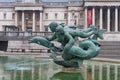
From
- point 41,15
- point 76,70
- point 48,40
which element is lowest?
point 76,70

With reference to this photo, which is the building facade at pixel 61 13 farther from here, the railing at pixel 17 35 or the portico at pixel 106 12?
the railing at pixel 17 35

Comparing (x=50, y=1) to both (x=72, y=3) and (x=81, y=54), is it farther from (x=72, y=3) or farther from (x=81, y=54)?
(x=81, y=54)

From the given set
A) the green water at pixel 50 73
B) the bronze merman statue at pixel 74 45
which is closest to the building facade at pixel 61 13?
the green water at pixel 50 73

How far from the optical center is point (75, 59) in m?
18.9

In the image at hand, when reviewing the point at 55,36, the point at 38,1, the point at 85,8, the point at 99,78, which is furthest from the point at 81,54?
the point at 38,1

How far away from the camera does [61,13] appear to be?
10512 cm

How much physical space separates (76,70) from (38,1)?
8968 cm

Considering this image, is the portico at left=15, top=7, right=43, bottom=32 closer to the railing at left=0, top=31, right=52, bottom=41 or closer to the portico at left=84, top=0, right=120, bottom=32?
the portico at left=84, top=0, right=120, bottom=32

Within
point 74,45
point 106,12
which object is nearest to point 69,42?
point 74,45

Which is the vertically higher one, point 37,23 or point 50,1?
point 50,1

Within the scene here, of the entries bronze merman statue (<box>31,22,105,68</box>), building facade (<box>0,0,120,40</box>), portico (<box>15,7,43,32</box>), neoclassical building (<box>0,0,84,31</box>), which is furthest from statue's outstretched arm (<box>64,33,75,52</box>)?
portico (<box>15,7,43,32</box>)

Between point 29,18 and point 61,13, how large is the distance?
9590 millimetres

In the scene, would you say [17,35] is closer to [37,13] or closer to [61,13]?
[37,13]

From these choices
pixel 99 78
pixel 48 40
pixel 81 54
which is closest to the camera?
pixel 99 78
